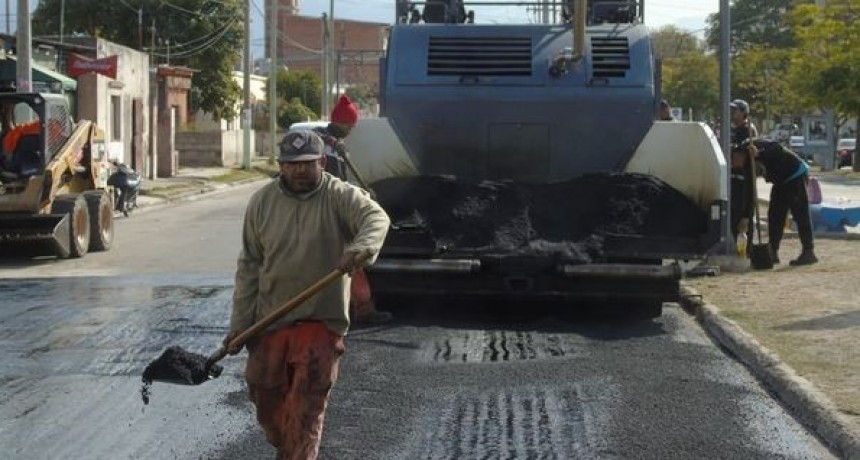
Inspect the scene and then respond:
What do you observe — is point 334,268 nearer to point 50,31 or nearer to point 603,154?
point 603,154

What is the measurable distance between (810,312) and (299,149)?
266 inches

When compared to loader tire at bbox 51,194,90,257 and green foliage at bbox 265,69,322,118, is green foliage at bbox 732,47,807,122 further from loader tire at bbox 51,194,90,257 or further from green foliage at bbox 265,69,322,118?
loader tire at bbox 51,194,90,257

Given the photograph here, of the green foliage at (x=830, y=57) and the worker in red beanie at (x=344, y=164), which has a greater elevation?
the green foliage at (x=830, y=57)

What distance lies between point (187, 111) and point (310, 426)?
4747 centimetres

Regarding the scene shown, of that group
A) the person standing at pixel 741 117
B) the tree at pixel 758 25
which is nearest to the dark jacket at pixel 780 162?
the person standing at pixel 741 117

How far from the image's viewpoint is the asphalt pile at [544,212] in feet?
34.3

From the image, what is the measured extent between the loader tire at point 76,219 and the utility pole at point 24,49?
5932 mm

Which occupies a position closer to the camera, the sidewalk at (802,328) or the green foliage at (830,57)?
the sidewalk at (802,328)

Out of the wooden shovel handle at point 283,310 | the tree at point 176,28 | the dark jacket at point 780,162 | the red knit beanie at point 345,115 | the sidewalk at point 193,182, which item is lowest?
the sidewalk at point 193,182

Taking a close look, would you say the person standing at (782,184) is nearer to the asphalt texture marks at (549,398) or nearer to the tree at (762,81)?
the asphalt texture marks at (549,398)

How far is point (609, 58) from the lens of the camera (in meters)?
11.6

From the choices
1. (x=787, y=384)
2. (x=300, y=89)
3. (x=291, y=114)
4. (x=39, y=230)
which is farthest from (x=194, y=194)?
(x=300, y=89)

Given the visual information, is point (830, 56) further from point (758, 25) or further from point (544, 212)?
point (758, 25)

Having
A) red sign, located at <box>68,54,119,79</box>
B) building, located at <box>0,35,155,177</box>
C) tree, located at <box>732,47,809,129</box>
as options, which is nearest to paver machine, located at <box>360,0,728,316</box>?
building, located at <box>0,35,155,177</box>
